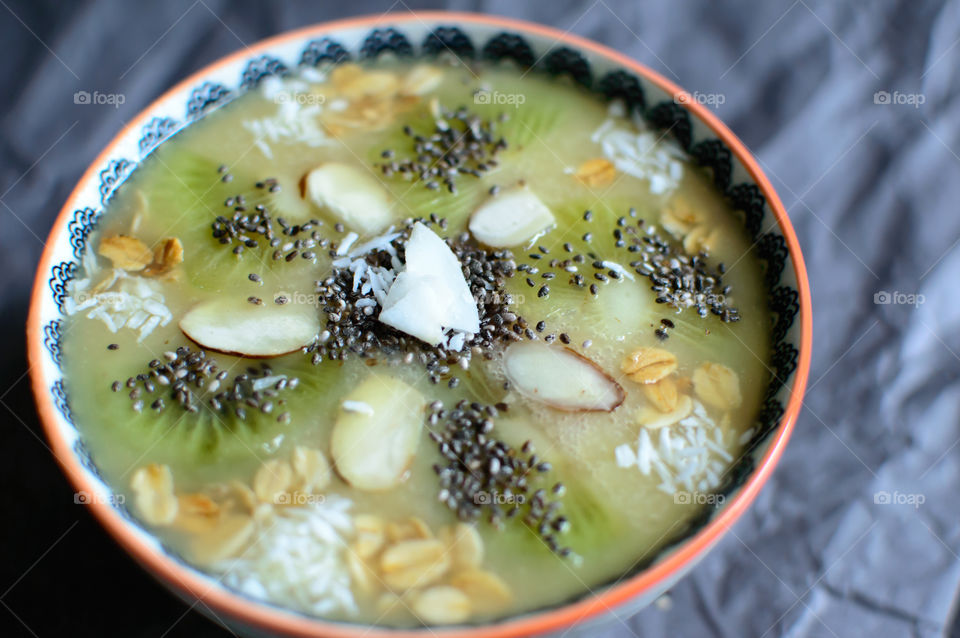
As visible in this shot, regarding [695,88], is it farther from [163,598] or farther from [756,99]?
[163,598]

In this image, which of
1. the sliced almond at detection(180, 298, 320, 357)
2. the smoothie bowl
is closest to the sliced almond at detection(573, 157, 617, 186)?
the smoothie bowl

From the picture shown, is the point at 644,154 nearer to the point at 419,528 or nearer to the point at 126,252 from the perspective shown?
the point at 419,528

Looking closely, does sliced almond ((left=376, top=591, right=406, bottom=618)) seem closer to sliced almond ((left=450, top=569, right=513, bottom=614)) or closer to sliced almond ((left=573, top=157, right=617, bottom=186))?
sliced almond ((left=450, top=569, right=513, bottom=614))

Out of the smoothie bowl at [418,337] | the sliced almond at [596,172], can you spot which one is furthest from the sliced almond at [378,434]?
the sliced almond at [596,172]

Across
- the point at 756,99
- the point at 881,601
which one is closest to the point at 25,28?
the point at 756,99

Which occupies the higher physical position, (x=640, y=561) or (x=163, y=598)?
(x=640, y=561)

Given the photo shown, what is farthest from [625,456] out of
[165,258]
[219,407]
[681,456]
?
[165,258]
